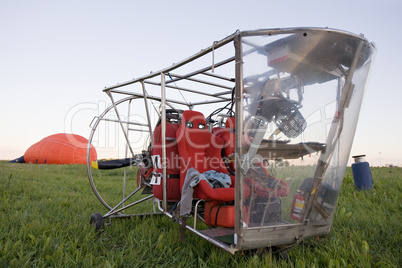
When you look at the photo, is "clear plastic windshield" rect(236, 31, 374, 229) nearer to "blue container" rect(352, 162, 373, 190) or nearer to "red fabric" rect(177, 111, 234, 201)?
"red fabric" rect(177, 111, 234, 201)

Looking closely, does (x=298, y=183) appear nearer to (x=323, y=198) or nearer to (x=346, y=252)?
(x=323, y=198)

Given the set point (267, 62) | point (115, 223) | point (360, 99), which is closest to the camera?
point (267, 62)

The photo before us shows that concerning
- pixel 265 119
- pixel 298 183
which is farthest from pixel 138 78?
pixel 298 183

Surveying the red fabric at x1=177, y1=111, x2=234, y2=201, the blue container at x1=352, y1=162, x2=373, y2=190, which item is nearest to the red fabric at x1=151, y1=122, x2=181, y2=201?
the red fabric at x1=177, y1=111, x2=234, y2=201

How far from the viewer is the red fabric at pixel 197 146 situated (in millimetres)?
3900

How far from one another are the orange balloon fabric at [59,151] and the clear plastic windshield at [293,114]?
711 inches

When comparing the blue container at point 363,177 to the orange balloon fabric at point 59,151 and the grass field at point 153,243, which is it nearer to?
the grass field at point 153,243

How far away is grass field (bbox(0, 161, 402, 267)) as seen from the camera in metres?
3.21

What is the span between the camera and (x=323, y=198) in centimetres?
306

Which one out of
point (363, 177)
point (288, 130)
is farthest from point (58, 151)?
point (288, 130)

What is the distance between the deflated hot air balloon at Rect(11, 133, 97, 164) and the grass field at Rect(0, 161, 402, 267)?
14815mm

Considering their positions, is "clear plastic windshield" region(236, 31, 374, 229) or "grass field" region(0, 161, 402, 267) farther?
"grass field" region(0, 161, 402, 267)

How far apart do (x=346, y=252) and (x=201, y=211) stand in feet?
5.15

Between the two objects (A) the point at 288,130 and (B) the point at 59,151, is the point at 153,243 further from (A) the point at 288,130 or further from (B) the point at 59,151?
(B) the point at 59,151
